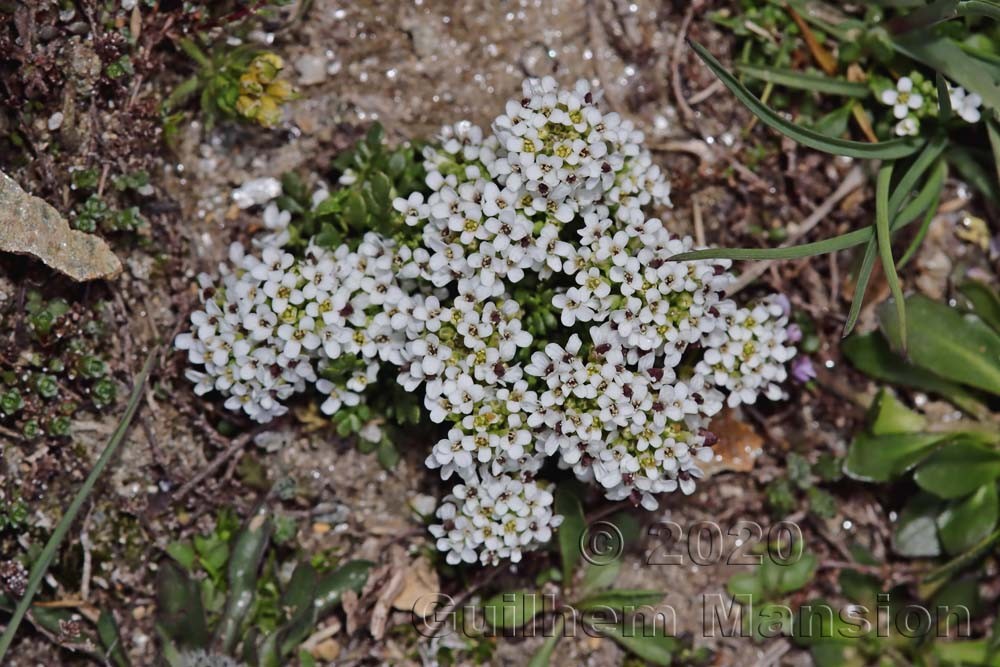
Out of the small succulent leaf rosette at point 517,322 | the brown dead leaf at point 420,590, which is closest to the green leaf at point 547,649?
the brown dead leaf at point 420,590

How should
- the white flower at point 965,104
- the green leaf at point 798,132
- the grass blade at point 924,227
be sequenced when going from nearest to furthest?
the green leaf at point 798,132, the white flower at point 965,104, the grass blade at point 924,227

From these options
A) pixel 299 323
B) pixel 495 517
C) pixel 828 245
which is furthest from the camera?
pixel 495 517

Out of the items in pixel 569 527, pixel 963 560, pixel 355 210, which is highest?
pixel 355 210

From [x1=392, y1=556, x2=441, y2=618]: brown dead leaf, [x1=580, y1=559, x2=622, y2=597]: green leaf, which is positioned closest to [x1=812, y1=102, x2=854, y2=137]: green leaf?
[x1=580, y1=559, x2=622, y2=597]: green leaf

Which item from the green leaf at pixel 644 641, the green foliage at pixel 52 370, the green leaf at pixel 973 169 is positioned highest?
A: the green leaf at pixel 973 169

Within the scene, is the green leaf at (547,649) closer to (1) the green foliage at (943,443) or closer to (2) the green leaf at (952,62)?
(1) the green foliage at (943,443)

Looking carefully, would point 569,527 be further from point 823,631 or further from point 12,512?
point 12,512

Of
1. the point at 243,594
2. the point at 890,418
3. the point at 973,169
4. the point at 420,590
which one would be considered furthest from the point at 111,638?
the point at 973,169
